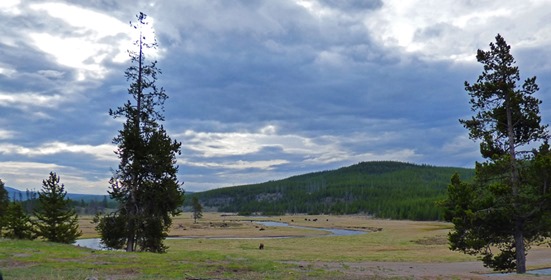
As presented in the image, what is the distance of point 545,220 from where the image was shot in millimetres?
23984

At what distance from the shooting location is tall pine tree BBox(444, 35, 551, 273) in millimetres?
24281

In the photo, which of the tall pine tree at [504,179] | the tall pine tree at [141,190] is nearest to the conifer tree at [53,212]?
the tall pine tree at [141,190]

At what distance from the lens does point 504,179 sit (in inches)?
1022

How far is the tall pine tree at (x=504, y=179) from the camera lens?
79.7 feet

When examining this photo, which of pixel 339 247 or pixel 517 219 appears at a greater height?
pixel 517 219

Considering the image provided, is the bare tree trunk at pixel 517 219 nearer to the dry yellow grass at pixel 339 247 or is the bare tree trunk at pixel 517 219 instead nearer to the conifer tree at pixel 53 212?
the dry yellow grass at pixel 339 247

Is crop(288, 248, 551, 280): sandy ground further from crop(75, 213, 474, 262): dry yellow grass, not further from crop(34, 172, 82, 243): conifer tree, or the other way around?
crop(34, 172, 82, 243): conifer tree

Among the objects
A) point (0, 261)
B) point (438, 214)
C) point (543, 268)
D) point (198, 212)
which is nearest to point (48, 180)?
point (0, 261)

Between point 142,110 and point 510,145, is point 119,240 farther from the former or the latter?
point 510,145

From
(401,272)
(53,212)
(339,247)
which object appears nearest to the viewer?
(401,272)

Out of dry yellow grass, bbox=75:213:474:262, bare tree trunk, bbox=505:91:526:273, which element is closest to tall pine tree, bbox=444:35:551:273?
bare tree trunk, bbox=505:91:526:273

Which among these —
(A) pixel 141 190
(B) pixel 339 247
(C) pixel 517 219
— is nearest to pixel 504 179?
(C) pixel 517 219

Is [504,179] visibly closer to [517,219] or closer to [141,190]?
[517,219]

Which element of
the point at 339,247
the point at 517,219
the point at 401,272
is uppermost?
the point at 517,219
